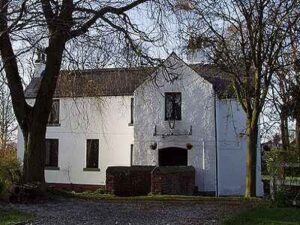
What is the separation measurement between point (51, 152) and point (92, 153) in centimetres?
344

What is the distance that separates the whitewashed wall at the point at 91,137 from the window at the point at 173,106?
135 inches

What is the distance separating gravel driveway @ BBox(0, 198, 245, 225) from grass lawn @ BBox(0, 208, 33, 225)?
12.3 inches

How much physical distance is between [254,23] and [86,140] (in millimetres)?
22006

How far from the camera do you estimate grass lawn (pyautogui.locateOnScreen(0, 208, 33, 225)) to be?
13068 millimetres

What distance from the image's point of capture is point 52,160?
4366 centimetres

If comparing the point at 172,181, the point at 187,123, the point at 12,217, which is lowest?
the point at 12,217

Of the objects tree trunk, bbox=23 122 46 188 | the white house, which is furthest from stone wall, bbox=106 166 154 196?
tree trunk, bbox=23 122 46 188

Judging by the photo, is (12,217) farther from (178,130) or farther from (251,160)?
(178,130)

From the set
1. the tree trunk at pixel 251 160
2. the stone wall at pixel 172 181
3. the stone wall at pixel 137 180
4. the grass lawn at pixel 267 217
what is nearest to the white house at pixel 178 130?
the stone wall at pixel 172 181

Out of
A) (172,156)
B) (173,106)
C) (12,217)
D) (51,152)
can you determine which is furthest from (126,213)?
(51,152)

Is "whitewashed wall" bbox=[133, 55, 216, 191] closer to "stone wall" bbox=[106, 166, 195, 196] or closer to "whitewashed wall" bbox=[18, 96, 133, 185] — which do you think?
"whitewashed wall" bbox=[18, 96, 133, 185]

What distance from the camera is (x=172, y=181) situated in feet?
104

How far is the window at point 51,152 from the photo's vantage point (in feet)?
143

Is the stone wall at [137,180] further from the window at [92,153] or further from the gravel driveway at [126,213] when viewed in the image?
the gravel driveway at [126,213]
